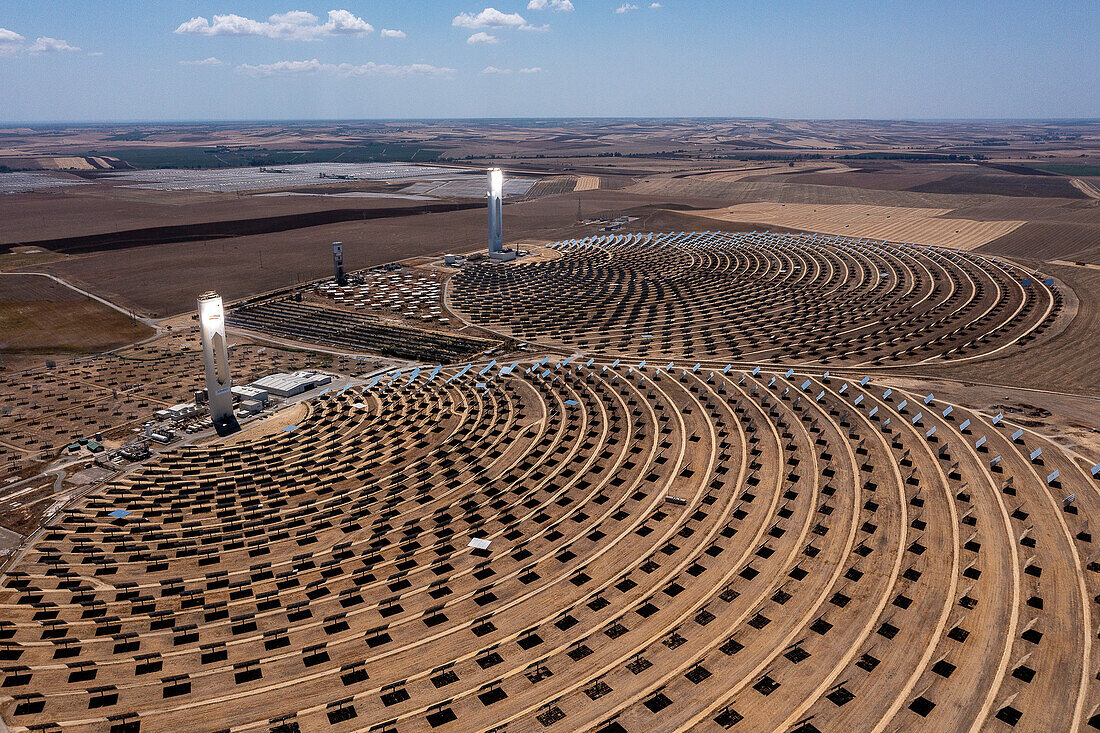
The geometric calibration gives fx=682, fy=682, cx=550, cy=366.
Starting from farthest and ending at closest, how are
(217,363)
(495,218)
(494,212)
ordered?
1. (495,218)
2. (494,212)
3. (217,363)

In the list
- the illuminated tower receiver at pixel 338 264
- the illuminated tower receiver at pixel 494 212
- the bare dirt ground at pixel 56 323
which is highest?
the illuminated tower receiver at pixel 494 212

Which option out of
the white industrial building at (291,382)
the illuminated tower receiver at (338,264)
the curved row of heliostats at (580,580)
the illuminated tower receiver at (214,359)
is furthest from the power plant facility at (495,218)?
the curved row of heliostats at (580,580)

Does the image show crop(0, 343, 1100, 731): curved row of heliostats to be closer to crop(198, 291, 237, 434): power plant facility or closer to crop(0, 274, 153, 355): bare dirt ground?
crop(198, 291, 237, 434): power plant facility

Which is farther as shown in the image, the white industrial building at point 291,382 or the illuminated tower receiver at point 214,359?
the white industrial building at point 291,382

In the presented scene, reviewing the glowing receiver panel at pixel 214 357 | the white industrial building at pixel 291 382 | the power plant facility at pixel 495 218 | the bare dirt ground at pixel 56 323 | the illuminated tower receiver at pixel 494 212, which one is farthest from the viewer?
the illuminated tower receiver at pixel 494 212

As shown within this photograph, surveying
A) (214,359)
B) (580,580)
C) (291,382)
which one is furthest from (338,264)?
(580,580)

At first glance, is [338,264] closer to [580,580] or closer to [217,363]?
[217,363]

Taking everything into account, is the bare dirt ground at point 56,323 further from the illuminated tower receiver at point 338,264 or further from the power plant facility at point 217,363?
Answer: the power plant facility at point 217,363

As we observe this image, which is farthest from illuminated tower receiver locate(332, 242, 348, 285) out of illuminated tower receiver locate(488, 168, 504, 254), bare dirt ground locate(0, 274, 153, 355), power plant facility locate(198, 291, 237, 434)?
power plant facility locate(198, 291, 237, 434)

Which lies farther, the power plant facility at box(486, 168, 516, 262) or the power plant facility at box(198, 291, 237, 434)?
the power plant facility at box(486, 168, 516, 262)
